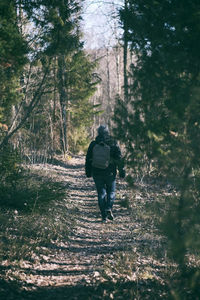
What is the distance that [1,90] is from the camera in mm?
5031

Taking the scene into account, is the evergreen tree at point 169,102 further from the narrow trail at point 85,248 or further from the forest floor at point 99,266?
the narrow trail at point 85,248

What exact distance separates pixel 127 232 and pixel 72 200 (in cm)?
298

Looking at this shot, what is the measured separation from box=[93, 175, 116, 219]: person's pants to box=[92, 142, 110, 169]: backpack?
35cm

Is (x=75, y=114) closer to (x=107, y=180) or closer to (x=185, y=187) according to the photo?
(x=107, y=180)

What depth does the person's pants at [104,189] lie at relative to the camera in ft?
23.4

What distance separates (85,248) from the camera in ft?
19.2

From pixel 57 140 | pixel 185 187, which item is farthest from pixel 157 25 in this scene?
pixel 57 140

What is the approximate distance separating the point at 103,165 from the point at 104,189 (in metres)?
0.71

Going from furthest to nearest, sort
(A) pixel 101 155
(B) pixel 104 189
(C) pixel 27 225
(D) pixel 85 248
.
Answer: (B) pixel 104 189, (A) pixel 101 155, (C) pixel 27 225, (D) pixel 85 248

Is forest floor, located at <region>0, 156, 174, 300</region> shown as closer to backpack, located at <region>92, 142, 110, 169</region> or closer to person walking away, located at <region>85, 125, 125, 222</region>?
person walking away, located at <region>85, 125, 125, 222</region>

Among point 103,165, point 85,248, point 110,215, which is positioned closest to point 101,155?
point 103,165

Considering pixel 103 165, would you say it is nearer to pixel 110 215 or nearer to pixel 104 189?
pixel 104 189

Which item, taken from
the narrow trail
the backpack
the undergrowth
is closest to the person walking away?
the backpack

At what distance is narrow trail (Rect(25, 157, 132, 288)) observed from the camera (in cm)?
451
